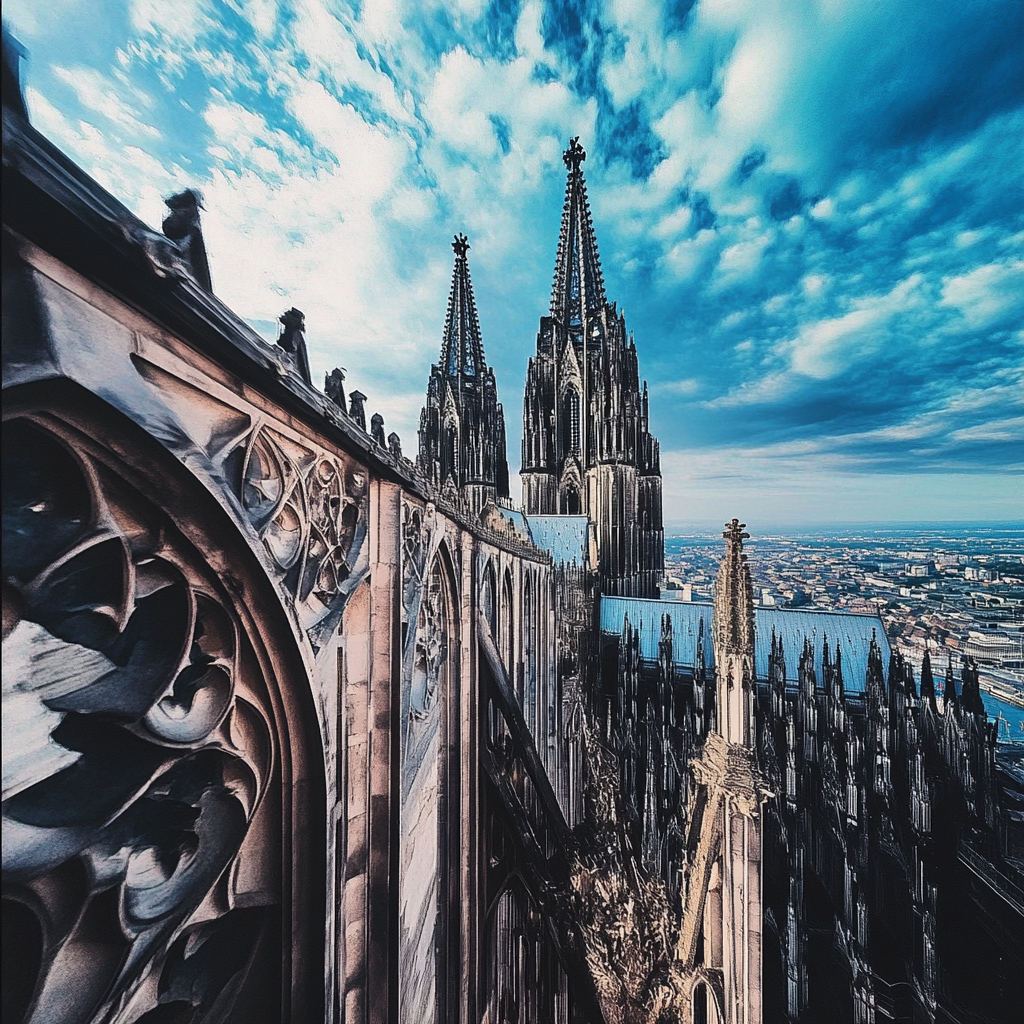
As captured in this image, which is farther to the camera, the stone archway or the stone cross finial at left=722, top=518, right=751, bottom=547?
the stone cross finial at left=722, top=518, right=751, bottom=547

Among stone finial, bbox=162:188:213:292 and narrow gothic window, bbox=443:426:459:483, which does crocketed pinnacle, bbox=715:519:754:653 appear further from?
narrow gothic window, bbox=443:426:459:483

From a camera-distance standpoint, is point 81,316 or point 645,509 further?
point 645,509

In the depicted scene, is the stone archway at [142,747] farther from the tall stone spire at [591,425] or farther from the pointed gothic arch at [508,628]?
the tall stone spire at [591,425]

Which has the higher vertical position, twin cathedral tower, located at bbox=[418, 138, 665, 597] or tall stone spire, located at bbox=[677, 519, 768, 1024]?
twin cathedral tower, located at bbox=[418, 138, 665, 597]

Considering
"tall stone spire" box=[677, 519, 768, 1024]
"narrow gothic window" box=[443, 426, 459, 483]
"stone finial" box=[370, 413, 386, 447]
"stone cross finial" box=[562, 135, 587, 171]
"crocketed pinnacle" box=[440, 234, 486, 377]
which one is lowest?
"tall stone spire" box=[677, 519, 768, 1024]

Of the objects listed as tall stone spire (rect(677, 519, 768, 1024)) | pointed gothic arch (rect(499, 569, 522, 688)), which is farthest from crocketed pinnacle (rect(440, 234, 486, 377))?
tall stone spire (rect(677, 519, 768, 1024))

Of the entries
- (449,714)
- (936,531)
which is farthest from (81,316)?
(936,531)

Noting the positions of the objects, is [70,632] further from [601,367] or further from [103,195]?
[601,367]
